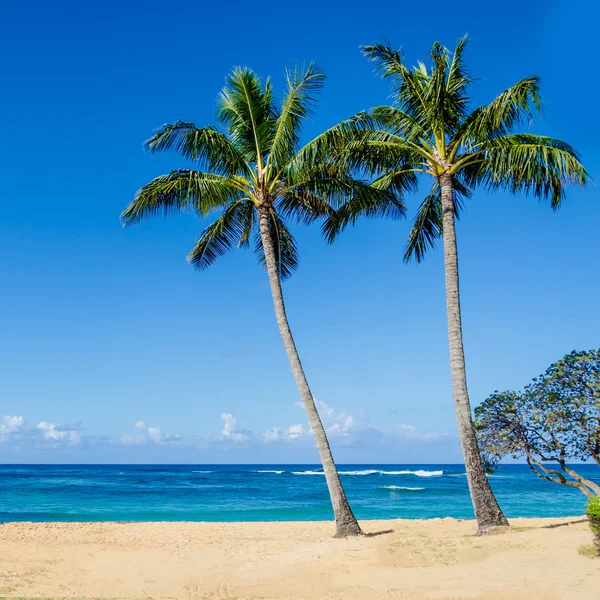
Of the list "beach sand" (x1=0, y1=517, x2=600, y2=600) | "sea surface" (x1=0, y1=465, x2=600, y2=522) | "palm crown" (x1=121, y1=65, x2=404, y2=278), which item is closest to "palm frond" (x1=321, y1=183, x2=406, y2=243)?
"palm crown" (x1=121, y1=65, x2=404, y2=278)

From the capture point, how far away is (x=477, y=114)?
13914 millimetres

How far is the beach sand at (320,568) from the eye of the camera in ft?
28.5

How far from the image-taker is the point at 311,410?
1435cm

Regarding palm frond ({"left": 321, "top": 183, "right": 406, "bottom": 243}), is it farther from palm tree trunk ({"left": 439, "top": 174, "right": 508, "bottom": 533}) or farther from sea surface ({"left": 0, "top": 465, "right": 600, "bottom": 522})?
sea surface ({"left": 0, "top": 465, "right": 600, "bottom": 522})

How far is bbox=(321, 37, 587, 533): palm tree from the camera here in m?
12.8

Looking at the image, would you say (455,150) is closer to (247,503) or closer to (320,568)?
(320,568)

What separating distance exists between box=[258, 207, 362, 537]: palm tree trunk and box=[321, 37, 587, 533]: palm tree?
2.79 meters

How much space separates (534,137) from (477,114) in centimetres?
139

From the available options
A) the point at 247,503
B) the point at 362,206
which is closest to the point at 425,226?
the point at 362,206

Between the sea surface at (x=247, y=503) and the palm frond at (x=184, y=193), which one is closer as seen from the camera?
the palm frond at (x=184, y=193)

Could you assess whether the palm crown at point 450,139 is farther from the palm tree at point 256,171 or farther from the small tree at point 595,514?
the small tree at point 595,514

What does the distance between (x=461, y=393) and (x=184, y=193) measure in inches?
330

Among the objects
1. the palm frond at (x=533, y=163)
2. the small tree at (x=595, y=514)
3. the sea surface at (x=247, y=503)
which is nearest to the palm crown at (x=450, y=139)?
the palm frond at (x=533, y=163)

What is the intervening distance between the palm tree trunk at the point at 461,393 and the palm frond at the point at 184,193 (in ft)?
17.5
